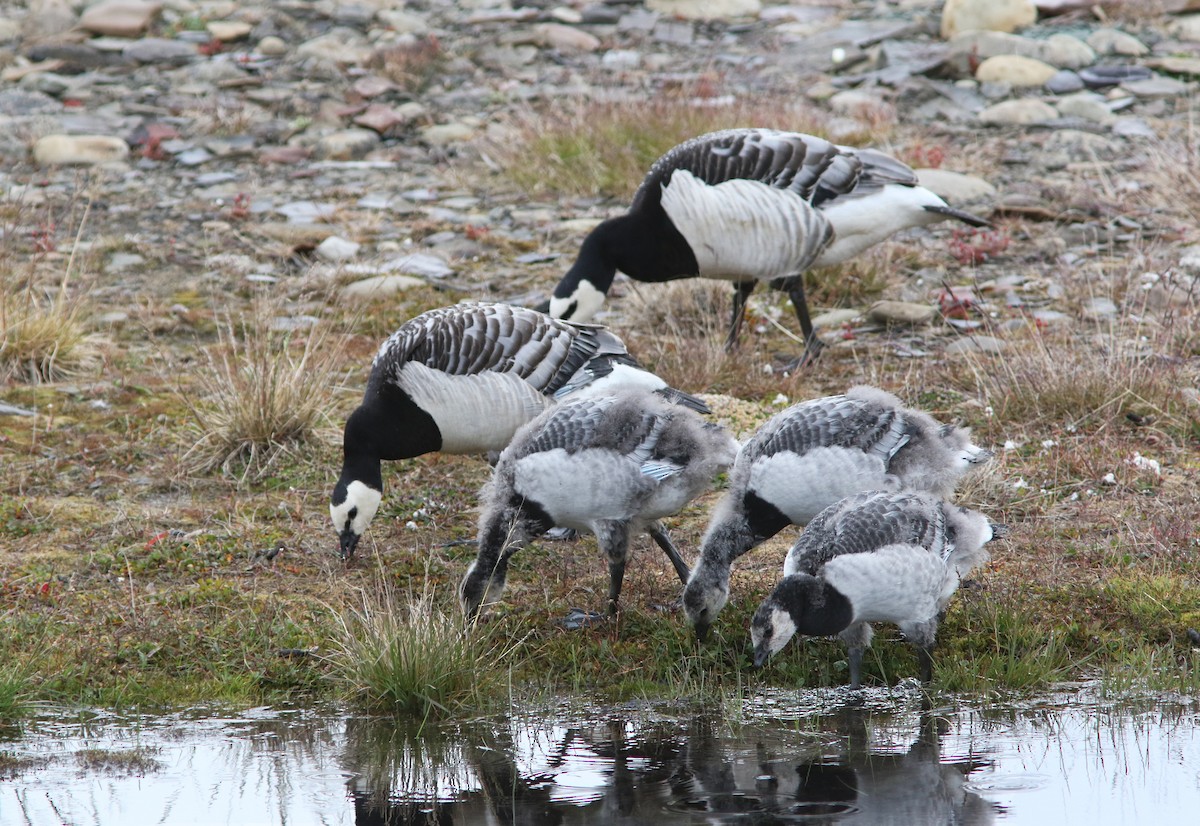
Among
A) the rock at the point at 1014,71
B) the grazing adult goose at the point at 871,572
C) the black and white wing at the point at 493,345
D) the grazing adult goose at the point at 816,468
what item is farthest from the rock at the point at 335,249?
the rock at the point at 1014,71

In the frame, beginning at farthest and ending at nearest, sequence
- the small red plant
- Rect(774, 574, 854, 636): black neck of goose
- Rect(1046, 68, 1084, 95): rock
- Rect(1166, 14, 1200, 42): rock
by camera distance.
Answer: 1. Rect(1166, 14, 1200, 42): rock
2. Rect(1046, 68, 1084, 95): rock
3. the small red plant
4. Rect(774, 574, 854, 636): black neck of goose

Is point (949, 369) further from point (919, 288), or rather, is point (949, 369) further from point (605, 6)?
point (605, 6)

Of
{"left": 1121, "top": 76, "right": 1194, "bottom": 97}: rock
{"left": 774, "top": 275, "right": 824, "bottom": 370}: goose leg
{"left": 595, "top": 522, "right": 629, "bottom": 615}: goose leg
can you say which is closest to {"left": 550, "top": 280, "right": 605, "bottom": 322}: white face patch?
{"left": 774, "top": 275, "right": 824, "bottom": 370}: goose leg

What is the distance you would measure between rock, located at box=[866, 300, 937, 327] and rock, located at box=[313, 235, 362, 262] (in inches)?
187

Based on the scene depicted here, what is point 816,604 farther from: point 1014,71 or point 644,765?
point 1014,71

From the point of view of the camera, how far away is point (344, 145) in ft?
53.9

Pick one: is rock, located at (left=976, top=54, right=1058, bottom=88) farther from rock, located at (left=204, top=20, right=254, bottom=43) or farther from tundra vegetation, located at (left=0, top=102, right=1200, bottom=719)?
rock, located at (left=204, top=20, right=254, bottom=43)

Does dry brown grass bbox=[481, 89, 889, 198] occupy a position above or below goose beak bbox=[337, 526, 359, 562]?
above

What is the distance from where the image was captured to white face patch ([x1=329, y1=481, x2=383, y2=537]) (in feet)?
24.2

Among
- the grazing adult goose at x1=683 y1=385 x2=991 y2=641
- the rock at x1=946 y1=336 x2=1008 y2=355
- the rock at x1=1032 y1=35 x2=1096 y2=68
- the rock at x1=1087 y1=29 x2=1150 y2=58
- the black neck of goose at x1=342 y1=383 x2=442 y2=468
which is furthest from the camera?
the rock at x1=1087 y1=29 x2=1150 y2=58

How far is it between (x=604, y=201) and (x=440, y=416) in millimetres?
6877

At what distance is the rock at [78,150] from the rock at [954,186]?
366 inches

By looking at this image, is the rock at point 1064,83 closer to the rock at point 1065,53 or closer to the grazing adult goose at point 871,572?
the rock at point 1065,53

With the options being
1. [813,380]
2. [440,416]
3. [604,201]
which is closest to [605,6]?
[604,201]
